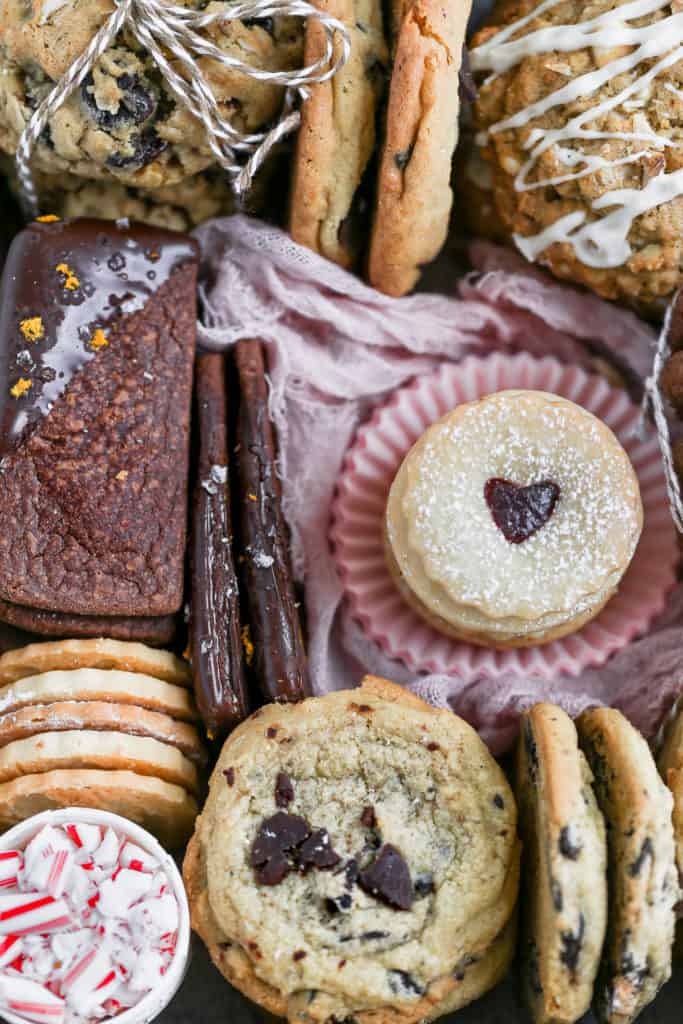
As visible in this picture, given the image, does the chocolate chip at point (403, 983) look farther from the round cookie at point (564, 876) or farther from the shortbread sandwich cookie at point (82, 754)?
the shortbread sandwich cookie at point (82, 754)

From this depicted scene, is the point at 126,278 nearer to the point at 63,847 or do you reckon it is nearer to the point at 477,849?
the point at 63,847

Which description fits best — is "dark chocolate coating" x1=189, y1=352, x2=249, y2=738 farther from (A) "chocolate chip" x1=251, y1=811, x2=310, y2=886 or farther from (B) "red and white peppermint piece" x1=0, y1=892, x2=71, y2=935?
(B) "red and white peppermint piece" x1=0, y1=892, x2=71, y2=935

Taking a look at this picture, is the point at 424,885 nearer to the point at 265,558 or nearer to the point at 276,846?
the point at 276,846

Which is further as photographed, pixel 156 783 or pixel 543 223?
pixel 543 223

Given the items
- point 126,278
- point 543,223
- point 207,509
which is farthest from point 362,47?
point 207,509

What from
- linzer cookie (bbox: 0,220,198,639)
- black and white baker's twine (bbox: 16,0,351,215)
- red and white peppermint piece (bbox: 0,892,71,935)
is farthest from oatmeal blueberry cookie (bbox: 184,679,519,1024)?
black and white baker's twine (bbox: 16,0,351,215)

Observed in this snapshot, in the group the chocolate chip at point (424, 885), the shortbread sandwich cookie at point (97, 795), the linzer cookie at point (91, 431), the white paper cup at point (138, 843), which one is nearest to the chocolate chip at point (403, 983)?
the chocolate chip at point (424, 885)
